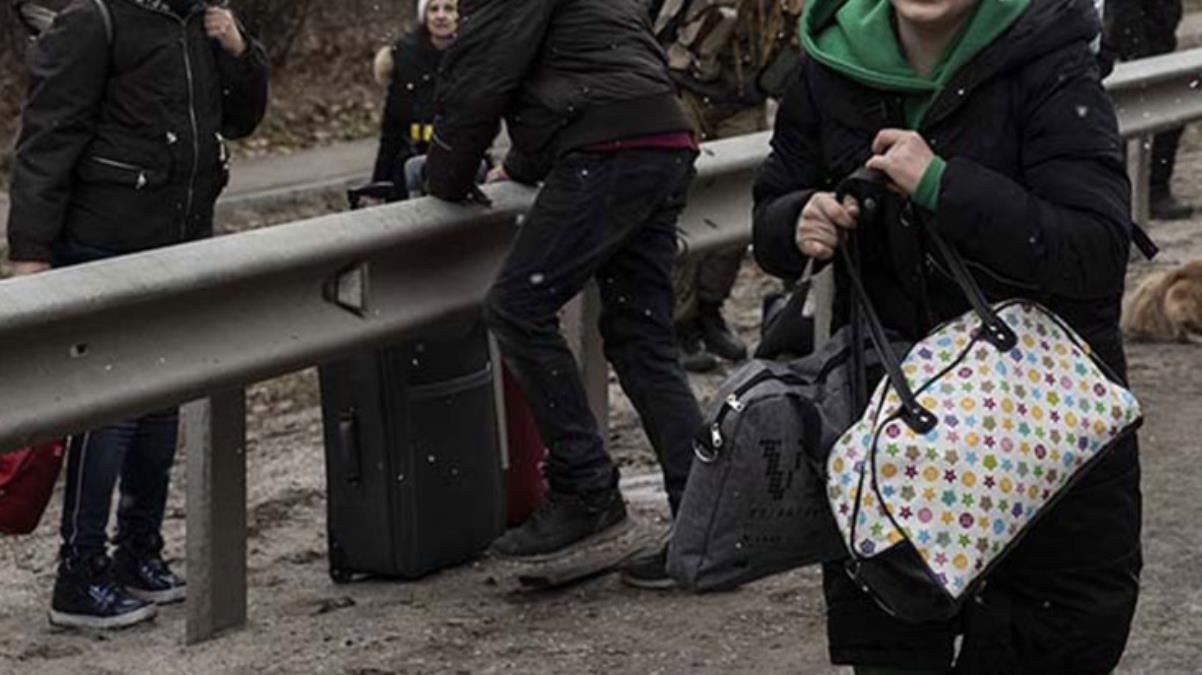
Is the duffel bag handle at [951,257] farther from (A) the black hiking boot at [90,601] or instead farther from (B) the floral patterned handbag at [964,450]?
(A) the black hiking boot at [90,601]

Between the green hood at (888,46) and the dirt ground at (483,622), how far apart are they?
2.11 m

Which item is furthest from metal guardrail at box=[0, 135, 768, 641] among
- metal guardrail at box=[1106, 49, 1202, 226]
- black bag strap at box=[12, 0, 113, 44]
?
metal guardrail at box=[1106, 49, 1202, 226]

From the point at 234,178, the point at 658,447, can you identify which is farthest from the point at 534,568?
the point at 234,178

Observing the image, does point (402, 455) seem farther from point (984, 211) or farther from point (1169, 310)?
point (1169, 310)

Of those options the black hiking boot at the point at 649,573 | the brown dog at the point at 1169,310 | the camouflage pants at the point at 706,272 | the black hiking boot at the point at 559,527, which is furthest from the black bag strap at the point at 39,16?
the brown dog at the point at 1169,310

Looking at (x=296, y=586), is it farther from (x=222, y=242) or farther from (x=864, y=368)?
(x=864, y=368)

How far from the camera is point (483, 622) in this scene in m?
6.89

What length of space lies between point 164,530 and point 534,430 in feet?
3.78

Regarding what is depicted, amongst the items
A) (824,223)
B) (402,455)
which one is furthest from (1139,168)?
(824,223)

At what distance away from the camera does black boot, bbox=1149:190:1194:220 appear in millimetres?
13945

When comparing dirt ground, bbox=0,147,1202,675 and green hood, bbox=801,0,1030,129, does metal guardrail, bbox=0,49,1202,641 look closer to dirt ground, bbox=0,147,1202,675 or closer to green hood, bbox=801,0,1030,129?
dirt ground, bbox=0,147,1202,675

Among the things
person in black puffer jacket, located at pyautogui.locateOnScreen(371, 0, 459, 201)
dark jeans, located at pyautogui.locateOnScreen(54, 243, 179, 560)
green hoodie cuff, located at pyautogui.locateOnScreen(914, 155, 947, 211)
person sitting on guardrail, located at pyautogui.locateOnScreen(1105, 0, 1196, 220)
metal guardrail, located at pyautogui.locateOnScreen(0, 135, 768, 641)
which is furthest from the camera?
person sitting on guardrail, located at pyautogui.locateOnScreen(1105, 0, 1196, 220)

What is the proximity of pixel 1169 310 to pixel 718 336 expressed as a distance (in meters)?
1.60

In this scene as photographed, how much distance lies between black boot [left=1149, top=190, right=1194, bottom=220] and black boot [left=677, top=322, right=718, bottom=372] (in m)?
3.99
